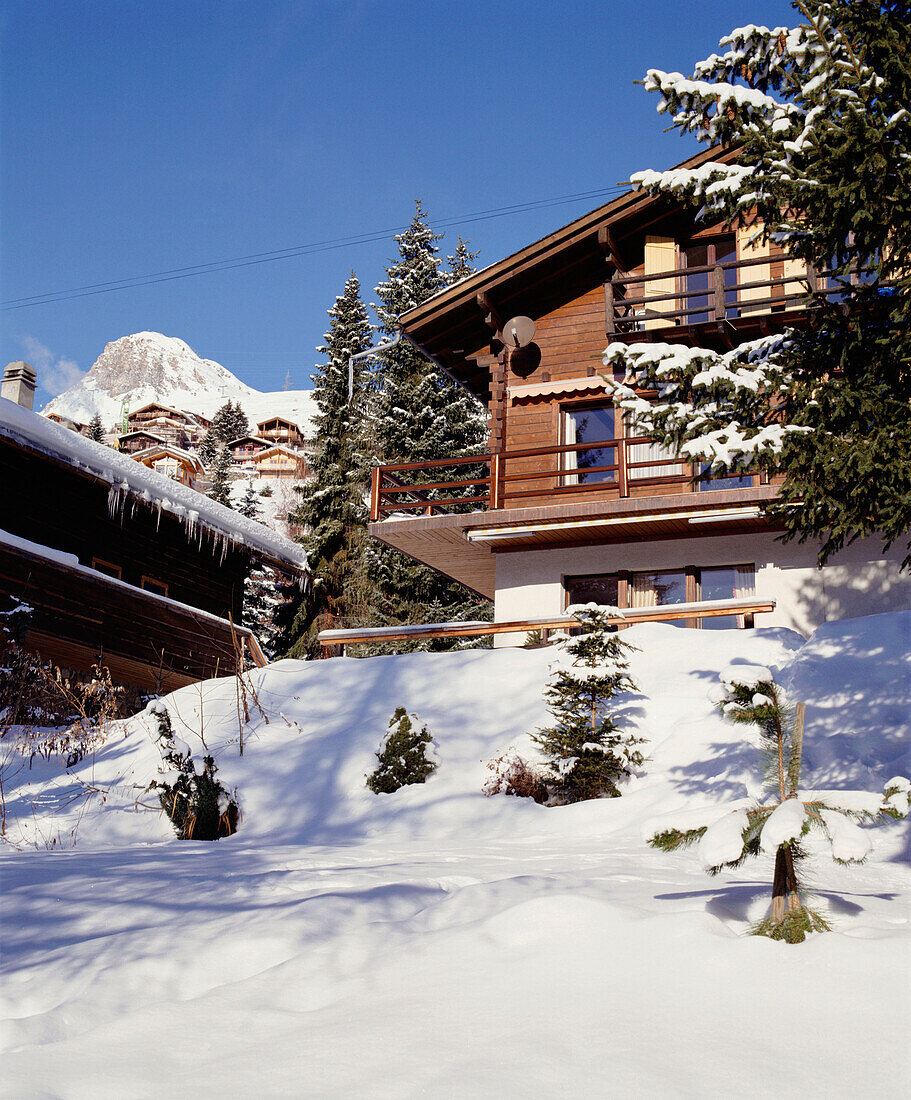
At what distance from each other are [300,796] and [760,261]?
10531 mm

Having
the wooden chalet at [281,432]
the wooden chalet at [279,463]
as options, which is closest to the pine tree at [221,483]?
the wooden chalet at [279,463]

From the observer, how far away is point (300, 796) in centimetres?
997

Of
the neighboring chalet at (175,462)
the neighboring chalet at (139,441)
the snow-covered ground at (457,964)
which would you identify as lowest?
the snow-covered ground at (457,964)

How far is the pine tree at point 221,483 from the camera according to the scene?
52316 millimetres

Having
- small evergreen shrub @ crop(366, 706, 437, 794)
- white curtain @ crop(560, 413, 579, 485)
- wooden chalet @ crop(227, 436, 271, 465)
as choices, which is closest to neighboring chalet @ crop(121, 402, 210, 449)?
wooden chalet @ crop(227, 436, 271, 465)

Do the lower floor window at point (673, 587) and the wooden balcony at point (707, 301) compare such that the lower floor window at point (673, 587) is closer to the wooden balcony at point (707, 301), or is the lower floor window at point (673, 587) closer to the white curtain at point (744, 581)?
the white curtain at point (744, 581)

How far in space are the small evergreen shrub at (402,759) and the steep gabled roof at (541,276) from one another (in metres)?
9.79

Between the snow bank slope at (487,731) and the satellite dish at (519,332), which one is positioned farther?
the satellite dish at (519,332)

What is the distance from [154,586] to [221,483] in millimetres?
35542

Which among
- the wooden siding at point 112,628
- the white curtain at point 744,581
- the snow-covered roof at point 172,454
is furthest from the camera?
the snow-covered roof at point 172,454

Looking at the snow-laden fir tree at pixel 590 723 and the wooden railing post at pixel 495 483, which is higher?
the wooden railing post at pixel 495 483

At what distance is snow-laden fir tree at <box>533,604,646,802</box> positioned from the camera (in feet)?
30.5

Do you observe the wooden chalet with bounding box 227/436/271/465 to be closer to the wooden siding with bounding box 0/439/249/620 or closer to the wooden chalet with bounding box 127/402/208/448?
the wooden chalet with bounding box 127/402/208/448

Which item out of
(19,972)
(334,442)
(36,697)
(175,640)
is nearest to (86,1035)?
(19,972)
